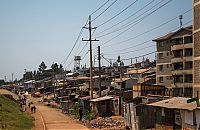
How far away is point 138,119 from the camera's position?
2811cm

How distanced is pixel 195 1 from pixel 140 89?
20647mm

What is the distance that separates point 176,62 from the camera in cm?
6362

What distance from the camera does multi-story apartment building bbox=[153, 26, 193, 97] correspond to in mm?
60375

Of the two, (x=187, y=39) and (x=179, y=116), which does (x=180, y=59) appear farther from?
(x=179, y=116)

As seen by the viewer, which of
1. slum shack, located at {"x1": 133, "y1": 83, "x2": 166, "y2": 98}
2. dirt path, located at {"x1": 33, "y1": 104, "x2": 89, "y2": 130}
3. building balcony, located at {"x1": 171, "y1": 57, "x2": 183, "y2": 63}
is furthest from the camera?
building balcony, located at {"x1": 171, "y1": 57, "x2": 183, "y2": 63}

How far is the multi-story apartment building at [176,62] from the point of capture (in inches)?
2377

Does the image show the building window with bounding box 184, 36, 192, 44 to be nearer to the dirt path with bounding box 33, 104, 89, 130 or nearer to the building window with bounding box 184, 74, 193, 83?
the building window with bounding box 184, 74, 193, 83

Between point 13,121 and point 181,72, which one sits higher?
point 181,72

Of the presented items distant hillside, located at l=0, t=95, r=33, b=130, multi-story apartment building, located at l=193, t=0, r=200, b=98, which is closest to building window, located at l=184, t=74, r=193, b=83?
distant hillside, located at l=0, t=95, r=33, b=130

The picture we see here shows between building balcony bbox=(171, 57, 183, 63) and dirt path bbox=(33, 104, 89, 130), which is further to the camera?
building balcony bbox=(171, 57, 183, 63)

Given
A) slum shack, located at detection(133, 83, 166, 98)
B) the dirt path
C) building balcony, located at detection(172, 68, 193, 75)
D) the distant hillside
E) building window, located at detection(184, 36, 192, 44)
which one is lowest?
the dirt path

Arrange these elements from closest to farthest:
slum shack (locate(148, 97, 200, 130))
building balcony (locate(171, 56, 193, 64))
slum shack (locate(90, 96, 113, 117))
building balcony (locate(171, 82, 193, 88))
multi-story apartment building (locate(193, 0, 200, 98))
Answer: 1. slum shack (locate(148, 97, 200, 130))
2. multi-story apartment building (locate(193, 0, 200, 98))
3. slum shack (locate(90, 96, 113, 117))
4. building balcony (locate(171, 82, 193, 88))
5. building balcony (locate(171, 56, 193, 64))

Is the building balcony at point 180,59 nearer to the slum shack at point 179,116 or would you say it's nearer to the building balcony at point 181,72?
the building balcony at point 181,72

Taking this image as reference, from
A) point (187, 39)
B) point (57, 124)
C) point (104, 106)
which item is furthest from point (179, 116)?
point (187, 39)
